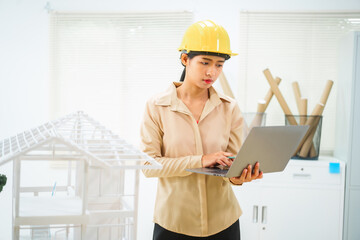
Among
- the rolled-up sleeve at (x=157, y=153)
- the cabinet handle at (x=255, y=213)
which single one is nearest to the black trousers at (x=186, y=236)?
the rolled-up sleeve at (x=157, y=153)

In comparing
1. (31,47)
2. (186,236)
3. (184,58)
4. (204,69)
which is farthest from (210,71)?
(31,47)

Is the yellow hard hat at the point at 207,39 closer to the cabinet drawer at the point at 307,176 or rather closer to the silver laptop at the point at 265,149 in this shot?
the silver laptop at the point at 265,149

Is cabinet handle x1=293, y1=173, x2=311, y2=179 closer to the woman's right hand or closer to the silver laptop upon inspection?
the silver laptop

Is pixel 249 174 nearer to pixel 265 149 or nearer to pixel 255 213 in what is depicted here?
pixel 265 149

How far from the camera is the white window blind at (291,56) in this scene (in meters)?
3.20

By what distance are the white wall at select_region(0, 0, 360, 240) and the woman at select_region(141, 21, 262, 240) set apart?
1.78 m

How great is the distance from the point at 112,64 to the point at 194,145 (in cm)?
204

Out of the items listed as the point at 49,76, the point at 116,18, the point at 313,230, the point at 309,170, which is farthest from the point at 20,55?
the point at 313,230

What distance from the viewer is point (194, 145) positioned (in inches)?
59.7

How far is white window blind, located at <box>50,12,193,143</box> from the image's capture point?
3320 mm

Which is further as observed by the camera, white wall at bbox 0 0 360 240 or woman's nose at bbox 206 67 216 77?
white wall at bbox 0 0 360 240

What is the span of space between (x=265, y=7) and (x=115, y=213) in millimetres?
2650

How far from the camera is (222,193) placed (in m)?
1.51

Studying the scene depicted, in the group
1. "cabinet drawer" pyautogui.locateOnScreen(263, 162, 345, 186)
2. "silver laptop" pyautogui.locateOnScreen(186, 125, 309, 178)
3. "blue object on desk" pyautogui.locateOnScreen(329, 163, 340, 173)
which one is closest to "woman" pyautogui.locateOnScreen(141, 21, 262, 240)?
"silver laptop" pyautogui.locateOnScreen(186, 125, 309, 178)
